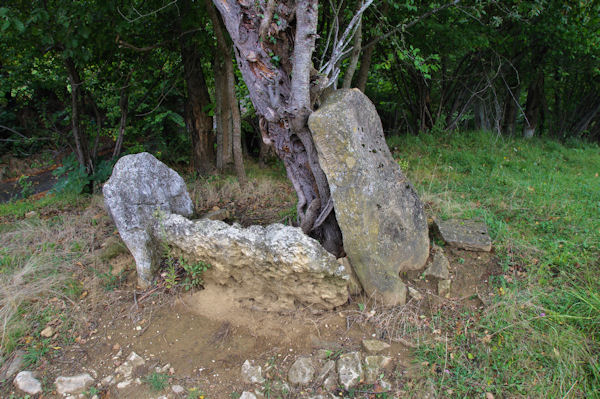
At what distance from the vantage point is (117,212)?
358 cm

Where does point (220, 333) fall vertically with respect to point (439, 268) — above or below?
below

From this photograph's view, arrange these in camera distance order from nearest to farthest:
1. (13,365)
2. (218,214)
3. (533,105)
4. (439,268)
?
1. (13,365)
2. (439,268)
3. (218,214)
4. (533,105)

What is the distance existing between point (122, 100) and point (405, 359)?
6204 mm

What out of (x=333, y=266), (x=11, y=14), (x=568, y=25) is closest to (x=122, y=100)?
(x=11, y=14)

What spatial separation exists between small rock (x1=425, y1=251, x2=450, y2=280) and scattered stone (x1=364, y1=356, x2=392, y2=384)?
97cm

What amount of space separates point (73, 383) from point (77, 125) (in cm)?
489

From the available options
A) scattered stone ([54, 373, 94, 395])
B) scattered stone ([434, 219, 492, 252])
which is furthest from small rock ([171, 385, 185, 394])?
scattered stone ([434, 219, 492, 252])

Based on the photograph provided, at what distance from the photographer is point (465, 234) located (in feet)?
12.4

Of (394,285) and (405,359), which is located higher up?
(394,285)

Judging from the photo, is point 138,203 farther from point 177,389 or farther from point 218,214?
point 177,389

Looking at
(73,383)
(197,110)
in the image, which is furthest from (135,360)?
(197,110)

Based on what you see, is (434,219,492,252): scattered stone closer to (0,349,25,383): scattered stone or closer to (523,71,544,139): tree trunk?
(0,349,25,383): scattered stone

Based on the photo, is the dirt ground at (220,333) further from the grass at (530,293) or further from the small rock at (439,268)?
the grass at (530,293)

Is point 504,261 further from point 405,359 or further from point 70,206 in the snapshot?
point 70,206
